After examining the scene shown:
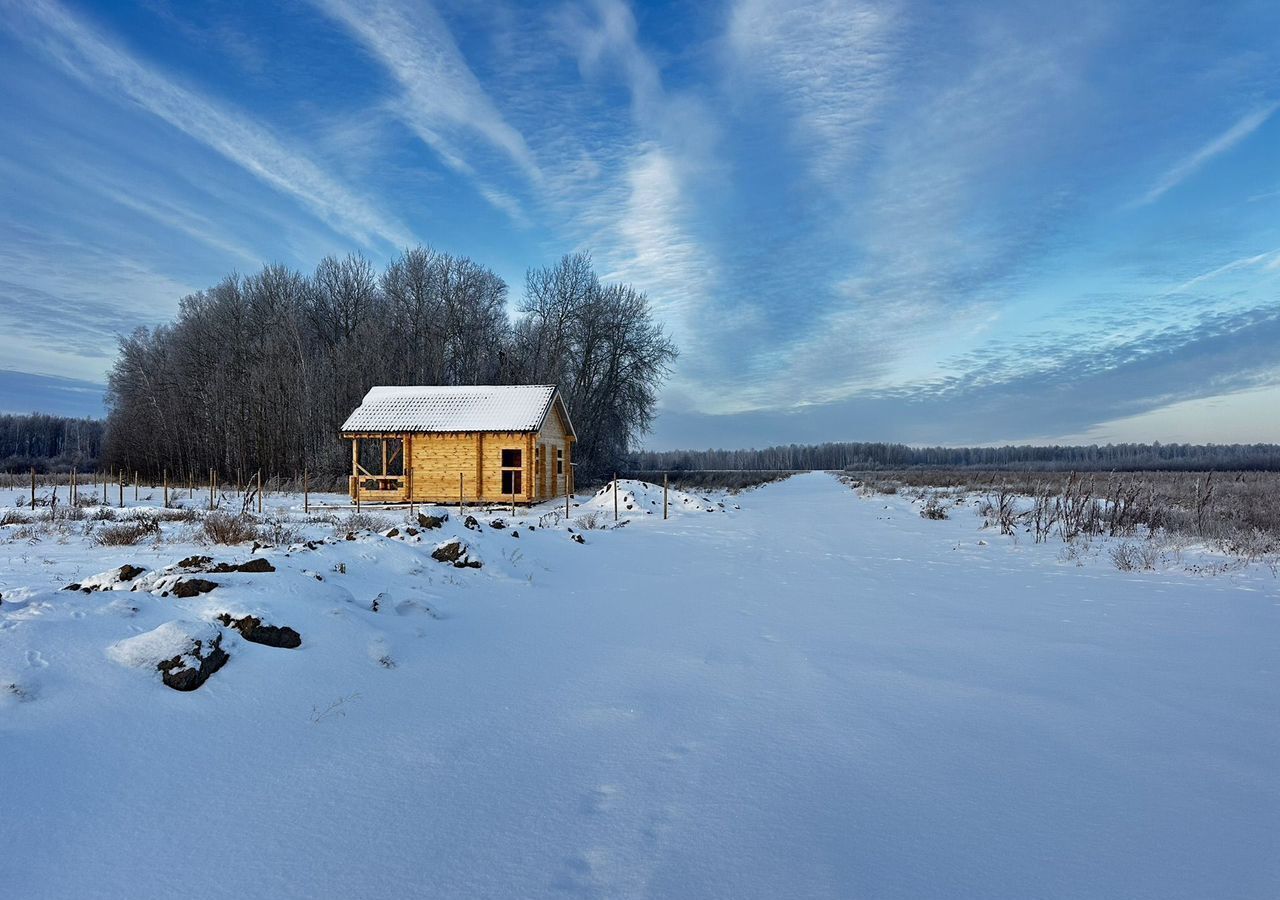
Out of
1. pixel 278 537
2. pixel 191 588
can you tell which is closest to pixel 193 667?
pixel 191 588

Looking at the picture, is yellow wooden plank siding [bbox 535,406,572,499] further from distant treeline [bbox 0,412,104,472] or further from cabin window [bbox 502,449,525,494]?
distant treeline [bbox 0,412,104,472]

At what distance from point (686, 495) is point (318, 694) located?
21.2m

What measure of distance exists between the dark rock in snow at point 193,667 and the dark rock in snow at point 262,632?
1.14ft

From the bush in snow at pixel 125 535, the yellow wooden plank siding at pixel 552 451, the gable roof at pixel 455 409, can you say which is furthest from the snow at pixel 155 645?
the yellow wooden plank siding at pixel 552 451

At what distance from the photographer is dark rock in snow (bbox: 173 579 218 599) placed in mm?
4836

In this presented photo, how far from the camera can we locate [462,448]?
24453 millimetres

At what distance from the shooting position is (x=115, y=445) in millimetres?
44156

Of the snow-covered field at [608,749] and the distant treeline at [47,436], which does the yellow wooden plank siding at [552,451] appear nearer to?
the snow-covered field at [608,749]

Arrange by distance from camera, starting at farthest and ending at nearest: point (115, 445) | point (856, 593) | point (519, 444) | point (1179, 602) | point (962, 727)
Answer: point (115, 445) < point (519, 444) < point (856, 593) < point (1179, 602) < point (962, 727)

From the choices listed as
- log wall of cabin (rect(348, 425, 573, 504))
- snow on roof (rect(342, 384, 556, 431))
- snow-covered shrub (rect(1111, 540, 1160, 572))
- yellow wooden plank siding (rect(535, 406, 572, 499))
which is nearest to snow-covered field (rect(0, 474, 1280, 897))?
snow-covered shrub (rect(1111, 540, 1160, 572))

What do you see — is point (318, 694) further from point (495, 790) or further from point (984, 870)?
point (984, 870)

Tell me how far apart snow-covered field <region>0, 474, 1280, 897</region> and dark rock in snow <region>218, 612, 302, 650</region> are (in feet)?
0.17

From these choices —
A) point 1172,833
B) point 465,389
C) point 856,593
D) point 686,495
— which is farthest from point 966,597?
point 465,389

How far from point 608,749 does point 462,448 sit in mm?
21899
